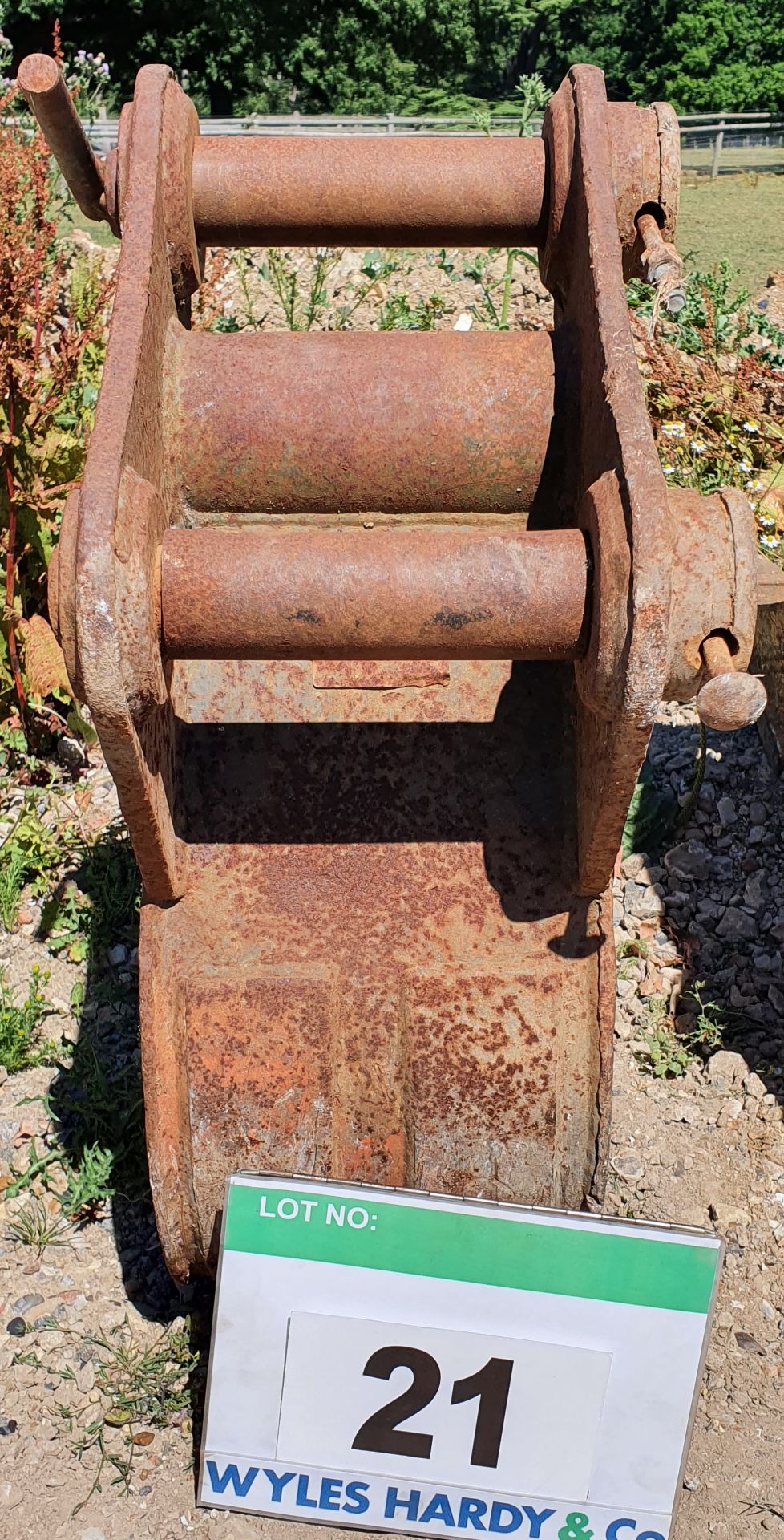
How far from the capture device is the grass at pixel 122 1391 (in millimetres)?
2510

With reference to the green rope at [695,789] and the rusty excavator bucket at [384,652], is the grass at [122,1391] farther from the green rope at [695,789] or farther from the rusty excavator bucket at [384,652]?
the green rope at [695,789]

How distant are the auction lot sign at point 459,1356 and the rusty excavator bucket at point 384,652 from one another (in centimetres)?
25

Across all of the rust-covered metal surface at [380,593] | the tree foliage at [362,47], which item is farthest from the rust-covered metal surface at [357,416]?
the tree foliage at [362,47]

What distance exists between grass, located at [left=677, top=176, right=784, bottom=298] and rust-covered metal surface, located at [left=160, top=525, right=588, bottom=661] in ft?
19.7

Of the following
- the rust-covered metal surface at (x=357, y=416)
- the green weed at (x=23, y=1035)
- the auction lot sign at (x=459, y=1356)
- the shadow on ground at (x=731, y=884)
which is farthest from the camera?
the shadow on ground at (x=731, y=884)

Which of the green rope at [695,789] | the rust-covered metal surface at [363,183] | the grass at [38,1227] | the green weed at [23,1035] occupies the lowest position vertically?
the grass at [38,1227]

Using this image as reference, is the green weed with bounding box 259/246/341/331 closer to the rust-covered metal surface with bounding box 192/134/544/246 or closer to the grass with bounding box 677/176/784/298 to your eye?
the grass with bounding box 677/176/784/298

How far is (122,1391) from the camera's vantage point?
103 inches

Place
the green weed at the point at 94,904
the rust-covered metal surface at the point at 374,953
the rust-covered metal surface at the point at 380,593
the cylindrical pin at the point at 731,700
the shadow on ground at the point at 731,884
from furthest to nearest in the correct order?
the green weed at the point at 94,904, the shadow on ground at the point at 731,884, the rust-covered metal surface at the point at 374,953, the rust-covered metal surface at the point at 380,593, the cylindrical pin at the point at 731,700

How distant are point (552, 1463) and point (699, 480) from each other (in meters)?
3.82

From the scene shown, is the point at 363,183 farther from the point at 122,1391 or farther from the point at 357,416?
the point at 122,1391

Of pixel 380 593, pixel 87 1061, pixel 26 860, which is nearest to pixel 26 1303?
pixel 87 1061

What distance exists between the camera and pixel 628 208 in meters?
2.61

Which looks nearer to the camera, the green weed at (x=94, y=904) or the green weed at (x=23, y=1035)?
the green weed at (x=23, y=1035)
